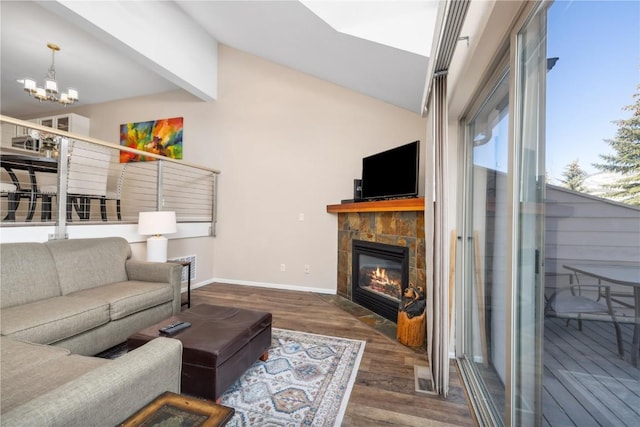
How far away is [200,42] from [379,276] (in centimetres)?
429

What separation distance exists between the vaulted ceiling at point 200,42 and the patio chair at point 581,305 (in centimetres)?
198

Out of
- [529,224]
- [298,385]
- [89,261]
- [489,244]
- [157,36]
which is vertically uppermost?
[157,36]

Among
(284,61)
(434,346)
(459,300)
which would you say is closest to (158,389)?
(434,346)

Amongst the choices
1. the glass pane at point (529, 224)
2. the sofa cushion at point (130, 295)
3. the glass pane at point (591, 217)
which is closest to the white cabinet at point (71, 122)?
the sofa cushion at point (130, 295)

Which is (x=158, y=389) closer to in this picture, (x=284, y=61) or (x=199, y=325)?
(x=199, y=325)

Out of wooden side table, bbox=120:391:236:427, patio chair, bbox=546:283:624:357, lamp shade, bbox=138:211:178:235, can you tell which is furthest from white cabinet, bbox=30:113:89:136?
patio chair, bbox=546:283:624:357

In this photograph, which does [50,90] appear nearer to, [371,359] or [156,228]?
[156,228]

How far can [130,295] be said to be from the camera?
2.32 m

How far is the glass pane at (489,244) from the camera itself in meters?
1.50

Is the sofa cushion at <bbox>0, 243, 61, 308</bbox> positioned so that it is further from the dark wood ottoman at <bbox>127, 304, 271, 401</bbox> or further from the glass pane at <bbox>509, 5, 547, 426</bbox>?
the glass pane at <bbox>509, 5, 547, 426</bbox>

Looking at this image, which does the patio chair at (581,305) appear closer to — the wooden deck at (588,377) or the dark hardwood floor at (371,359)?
the wooden deck at (588,377)

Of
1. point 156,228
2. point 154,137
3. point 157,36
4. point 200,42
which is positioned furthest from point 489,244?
point 154,137

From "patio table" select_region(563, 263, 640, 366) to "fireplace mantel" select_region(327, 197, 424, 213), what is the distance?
5.78 ft

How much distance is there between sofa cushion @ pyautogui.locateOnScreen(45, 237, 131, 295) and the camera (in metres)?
2.33
